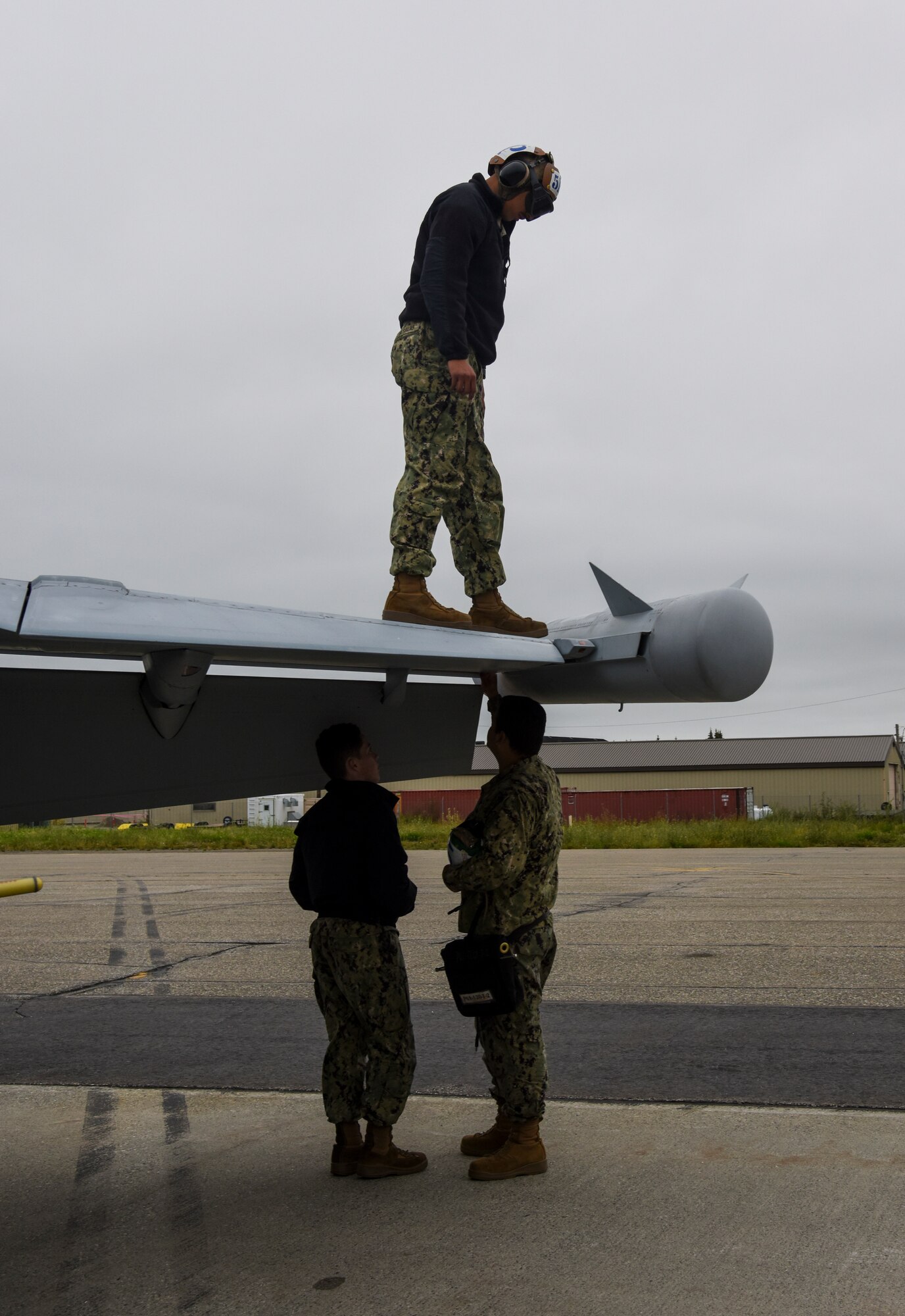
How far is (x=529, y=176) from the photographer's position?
3607 millimetres

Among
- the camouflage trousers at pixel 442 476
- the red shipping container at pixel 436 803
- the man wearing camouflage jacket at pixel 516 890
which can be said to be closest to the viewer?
the camouflage trousers at pixel 442 476

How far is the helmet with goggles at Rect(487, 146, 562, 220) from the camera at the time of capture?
360cm

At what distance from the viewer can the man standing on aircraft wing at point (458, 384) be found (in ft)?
11.8

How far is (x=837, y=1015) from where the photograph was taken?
7195mm

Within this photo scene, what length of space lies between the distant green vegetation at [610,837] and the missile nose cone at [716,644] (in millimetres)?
23896

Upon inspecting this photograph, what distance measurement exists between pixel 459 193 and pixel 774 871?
17.8 m

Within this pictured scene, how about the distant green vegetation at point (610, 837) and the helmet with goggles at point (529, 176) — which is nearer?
the helmet with goggles at point (529, 176)

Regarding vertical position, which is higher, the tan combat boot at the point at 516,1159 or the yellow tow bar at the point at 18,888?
the yellow tow bar at the point at 18,888

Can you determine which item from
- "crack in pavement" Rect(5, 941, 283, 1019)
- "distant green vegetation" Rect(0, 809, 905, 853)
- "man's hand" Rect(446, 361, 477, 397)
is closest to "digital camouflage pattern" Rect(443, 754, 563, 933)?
"man's hand" Rect(446, 361, 477, 397)

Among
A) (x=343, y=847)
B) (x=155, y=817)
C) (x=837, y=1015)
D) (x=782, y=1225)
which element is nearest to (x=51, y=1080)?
(x=343, y=847)

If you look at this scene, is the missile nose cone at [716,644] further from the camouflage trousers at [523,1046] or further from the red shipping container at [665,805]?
the red shipping container at [665,805]

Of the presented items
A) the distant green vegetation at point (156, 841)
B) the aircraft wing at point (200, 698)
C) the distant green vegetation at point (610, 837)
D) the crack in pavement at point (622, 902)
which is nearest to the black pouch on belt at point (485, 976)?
the aircraft wing at point (200, 698)

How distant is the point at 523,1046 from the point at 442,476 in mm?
2035

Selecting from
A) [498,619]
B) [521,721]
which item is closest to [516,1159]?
[521,721]
